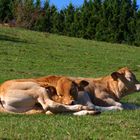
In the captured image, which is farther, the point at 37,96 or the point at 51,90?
the point at 51,90

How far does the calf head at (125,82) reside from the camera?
38.7 ft

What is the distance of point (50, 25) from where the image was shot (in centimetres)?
4606

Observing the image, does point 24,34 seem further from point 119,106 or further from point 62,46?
point 119,106

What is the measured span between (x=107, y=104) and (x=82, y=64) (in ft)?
49.2

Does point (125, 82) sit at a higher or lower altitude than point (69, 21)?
lower

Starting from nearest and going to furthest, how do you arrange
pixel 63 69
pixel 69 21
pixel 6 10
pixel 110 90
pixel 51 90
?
pixel 51 90, pixel 110 90, pixel 63 69, pixel 69 21, pixel 6 10

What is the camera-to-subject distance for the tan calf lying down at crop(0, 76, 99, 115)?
947 centimetres

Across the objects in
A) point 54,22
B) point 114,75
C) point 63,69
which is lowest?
point 63,69

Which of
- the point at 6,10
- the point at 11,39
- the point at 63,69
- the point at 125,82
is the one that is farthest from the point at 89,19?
the point at 125,82

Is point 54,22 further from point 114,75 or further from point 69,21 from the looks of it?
point 114,75

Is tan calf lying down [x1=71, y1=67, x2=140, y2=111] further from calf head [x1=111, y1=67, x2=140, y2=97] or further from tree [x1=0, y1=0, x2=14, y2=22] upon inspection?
tree [x1=0, y1=0, x2=14, y2=22]

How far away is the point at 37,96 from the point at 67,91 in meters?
0.60

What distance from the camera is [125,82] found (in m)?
11.9

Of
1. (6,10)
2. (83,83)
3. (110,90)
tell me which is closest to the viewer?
(83,83)
